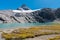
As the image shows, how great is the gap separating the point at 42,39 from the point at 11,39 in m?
8.69

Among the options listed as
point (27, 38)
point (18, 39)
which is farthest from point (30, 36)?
point (18, 39)

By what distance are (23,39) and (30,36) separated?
17.7ft

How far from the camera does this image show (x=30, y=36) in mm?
53688

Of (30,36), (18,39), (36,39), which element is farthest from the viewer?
(30,36)

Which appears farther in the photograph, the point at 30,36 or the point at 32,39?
the point at 30,36

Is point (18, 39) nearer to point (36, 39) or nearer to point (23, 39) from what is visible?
point (23, 39)

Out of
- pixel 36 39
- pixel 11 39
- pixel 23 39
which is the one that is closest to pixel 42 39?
pixel 36 39

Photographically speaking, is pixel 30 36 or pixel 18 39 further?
pixel 30 36

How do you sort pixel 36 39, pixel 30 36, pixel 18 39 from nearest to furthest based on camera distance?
1. pixel 18 39
2. pixel 36 39
3. pixel 30 36

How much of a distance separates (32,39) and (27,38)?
179 centimetres

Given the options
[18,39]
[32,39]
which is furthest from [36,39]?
[18,39]

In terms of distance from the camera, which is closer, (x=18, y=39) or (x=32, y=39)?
(x=18, y=39)

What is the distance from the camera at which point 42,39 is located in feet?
162

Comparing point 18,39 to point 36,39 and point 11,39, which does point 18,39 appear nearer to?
point 11,39
